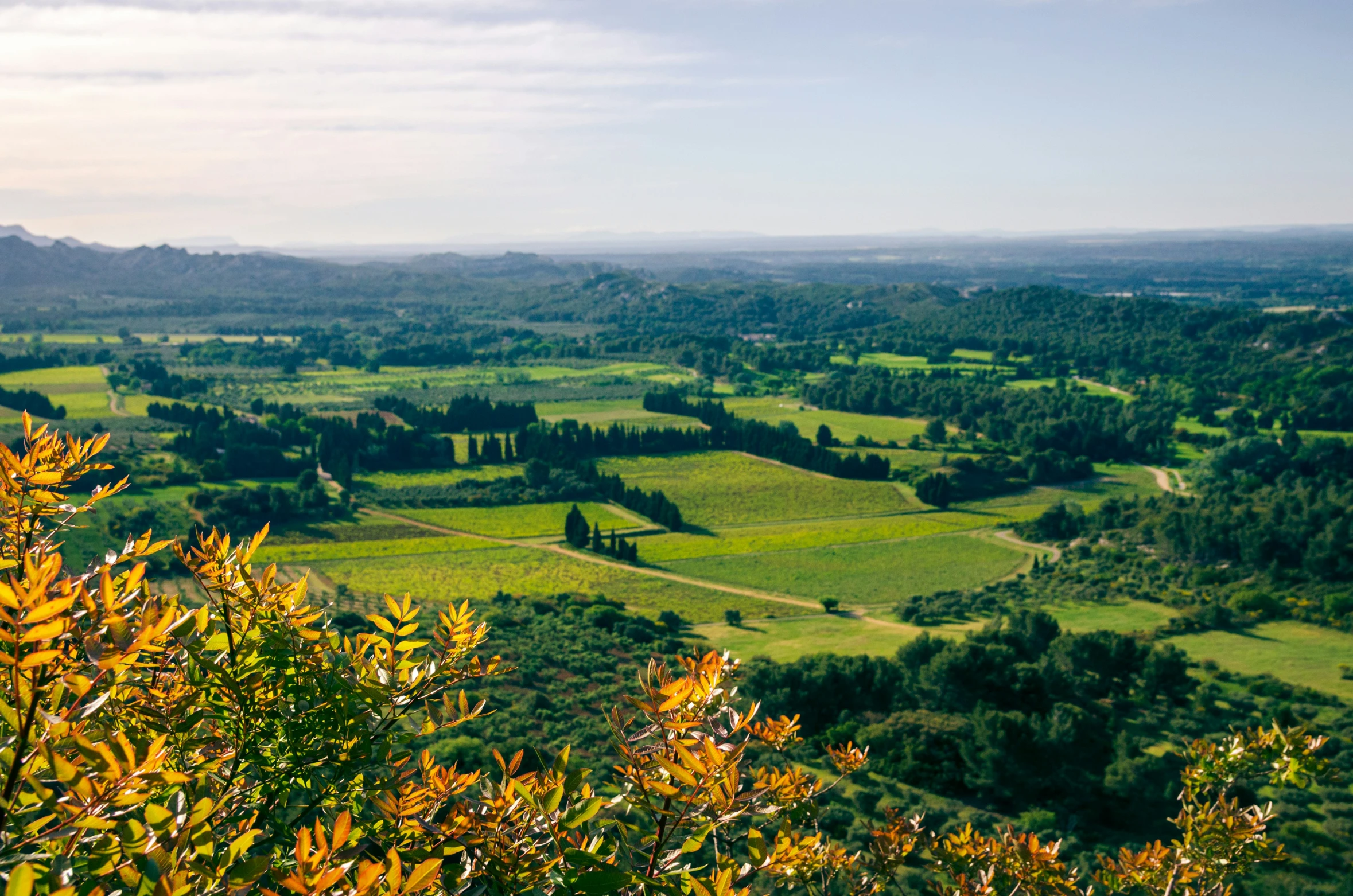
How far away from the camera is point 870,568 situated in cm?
5894

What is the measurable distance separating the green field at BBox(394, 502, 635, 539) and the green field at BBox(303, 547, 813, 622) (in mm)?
5274

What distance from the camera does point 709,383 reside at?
135 m

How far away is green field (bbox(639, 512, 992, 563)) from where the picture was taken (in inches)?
2454

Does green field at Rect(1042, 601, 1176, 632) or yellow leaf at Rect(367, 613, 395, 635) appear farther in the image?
green field at Rect(1042, 601, 1176, 632)

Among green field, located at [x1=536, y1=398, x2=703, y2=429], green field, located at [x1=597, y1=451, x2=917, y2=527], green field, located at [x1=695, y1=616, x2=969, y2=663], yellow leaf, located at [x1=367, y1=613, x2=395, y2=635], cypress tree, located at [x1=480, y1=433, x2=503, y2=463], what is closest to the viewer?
yellow leaf, located at [x1=367, y1=613, x2=395, y2=635]

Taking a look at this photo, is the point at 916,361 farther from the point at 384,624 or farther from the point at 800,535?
the point at 384,624

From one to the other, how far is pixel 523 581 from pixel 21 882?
53.0m

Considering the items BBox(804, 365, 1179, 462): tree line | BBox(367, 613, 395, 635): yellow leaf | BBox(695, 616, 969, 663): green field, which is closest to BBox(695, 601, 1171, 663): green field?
BBox(695, 616, 969, 663): green field

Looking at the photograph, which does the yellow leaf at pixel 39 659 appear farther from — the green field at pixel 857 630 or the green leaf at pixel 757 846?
the green field at pixel 857 630

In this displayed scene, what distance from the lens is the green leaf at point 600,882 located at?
392 cm

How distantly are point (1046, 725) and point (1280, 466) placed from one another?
6234 cm

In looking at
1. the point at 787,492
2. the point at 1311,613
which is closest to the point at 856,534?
the point at 787,492

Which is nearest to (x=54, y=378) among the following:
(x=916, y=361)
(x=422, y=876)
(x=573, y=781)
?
(x=916, y=361)

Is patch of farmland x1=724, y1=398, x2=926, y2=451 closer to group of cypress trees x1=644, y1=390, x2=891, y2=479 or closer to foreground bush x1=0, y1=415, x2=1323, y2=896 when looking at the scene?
group of cypress trees x1=644, y1=390, x2=891, y2=479
